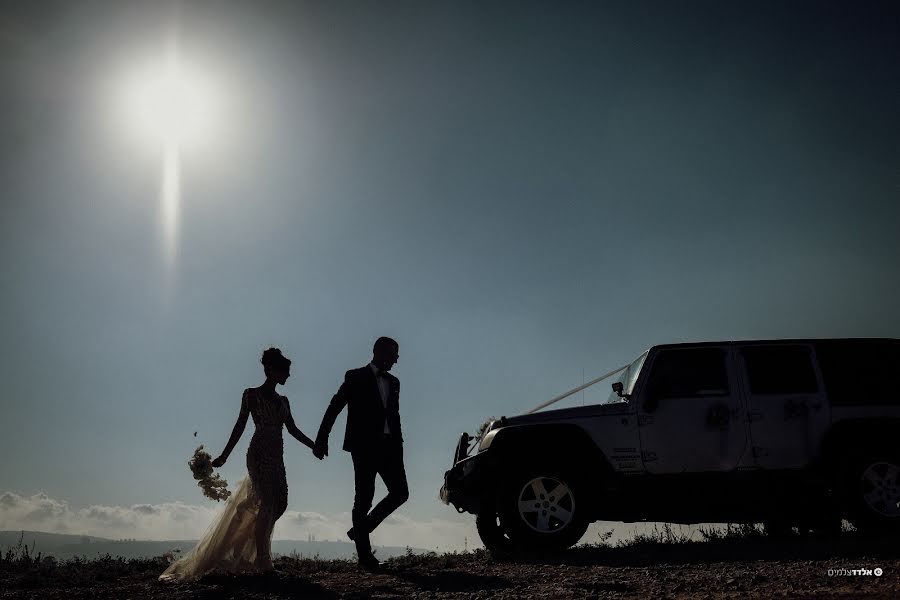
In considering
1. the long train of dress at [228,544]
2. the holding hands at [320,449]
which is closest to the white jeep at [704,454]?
the holding hands at [320,449]

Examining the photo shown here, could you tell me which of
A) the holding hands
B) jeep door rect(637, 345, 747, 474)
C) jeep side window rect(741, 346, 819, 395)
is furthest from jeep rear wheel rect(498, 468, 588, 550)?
jeep side window rect(741, 346, 819, 395)

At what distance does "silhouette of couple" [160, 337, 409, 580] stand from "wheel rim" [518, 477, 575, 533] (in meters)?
1.26

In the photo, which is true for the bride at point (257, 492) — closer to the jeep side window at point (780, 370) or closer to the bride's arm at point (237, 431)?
the bride's arm at point (237, 431)

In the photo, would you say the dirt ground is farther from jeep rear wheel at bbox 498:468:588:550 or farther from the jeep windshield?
the jeep windshield

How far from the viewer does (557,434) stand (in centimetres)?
718

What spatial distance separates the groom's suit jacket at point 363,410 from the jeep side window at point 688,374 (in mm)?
2722

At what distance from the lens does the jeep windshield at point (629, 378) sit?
7486 mm

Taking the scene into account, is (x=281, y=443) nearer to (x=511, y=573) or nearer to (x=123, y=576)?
(x=123, y=576)

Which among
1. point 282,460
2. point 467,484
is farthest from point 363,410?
point 467,484

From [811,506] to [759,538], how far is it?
5.06ft

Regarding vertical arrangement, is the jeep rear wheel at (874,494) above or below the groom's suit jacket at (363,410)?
below

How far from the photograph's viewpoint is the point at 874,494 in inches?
277

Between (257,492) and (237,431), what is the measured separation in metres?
0.67

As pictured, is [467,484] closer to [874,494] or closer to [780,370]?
[780,370]
